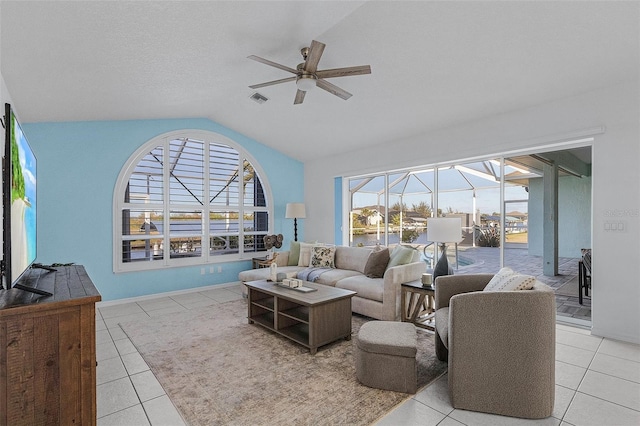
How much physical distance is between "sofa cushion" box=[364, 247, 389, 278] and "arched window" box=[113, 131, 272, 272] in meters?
2.76

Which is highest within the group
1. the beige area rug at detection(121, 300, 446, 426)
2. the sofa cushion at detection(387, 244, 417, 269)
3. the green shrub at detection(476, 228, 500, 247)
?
the green shrub at detection(476, 228, 500, 247)

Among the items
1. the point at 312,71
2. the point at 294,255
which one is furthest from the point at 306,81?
the point at 294,255

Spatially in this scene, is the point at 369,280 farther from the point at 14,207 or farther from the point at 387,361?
the point at 14,207

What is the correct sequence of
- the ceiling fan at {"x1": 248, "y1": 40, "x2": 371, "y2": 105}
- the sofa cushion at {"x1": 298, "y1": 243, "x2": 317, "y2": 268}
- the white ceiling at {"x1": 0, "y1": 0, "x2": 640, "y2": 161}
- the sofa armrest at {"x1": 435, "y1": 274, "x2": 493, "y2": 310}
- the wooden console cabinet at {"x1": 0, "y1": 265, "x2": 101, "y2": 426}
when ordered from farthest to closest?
the sofa cushion at {"x1": 298, "y1": 243, "x2": 317, "y2": 268}, the sofa armrest at {"x1": 435, "y1": 274, "x2": 493, "y2": 310}, the ceiling fan at {"x1": 248, "y1": 40, "x2": 371, "y2": 105}, the white ceiling at {"x1": 0, "y1": 0, "x2": 640, "y2": 161}, the wooden console cabinet at {"x1": 0, "y1": 265, "x2": 101, "y2": 426}

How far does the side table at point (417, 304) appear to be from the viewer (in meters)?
3.27

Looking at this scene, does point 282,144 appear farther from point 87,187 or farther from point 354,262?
point 87,187

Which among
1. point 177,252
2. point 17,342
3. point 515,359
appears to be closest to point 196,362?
point 17,342

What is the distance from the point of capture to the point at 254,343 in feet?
10.4

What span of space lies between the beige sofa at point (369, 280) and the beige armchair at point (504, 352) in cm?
149

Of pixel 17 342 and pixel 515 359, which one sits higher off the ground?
pixel 17 342

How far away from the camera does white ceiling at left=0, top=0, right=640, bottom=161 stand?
238cm

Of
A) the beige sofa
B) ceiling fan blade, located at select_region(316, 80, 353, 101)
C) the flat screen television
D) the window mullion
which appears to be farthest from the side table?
the window mullion

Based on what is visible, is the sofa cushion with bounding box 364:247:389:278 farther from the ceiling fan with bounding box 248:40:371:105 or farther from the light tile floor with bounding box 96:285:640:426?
the ceiling fan with bounding box 248:40:371:105

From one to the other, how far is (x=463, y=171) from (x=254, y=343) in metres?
3.69
